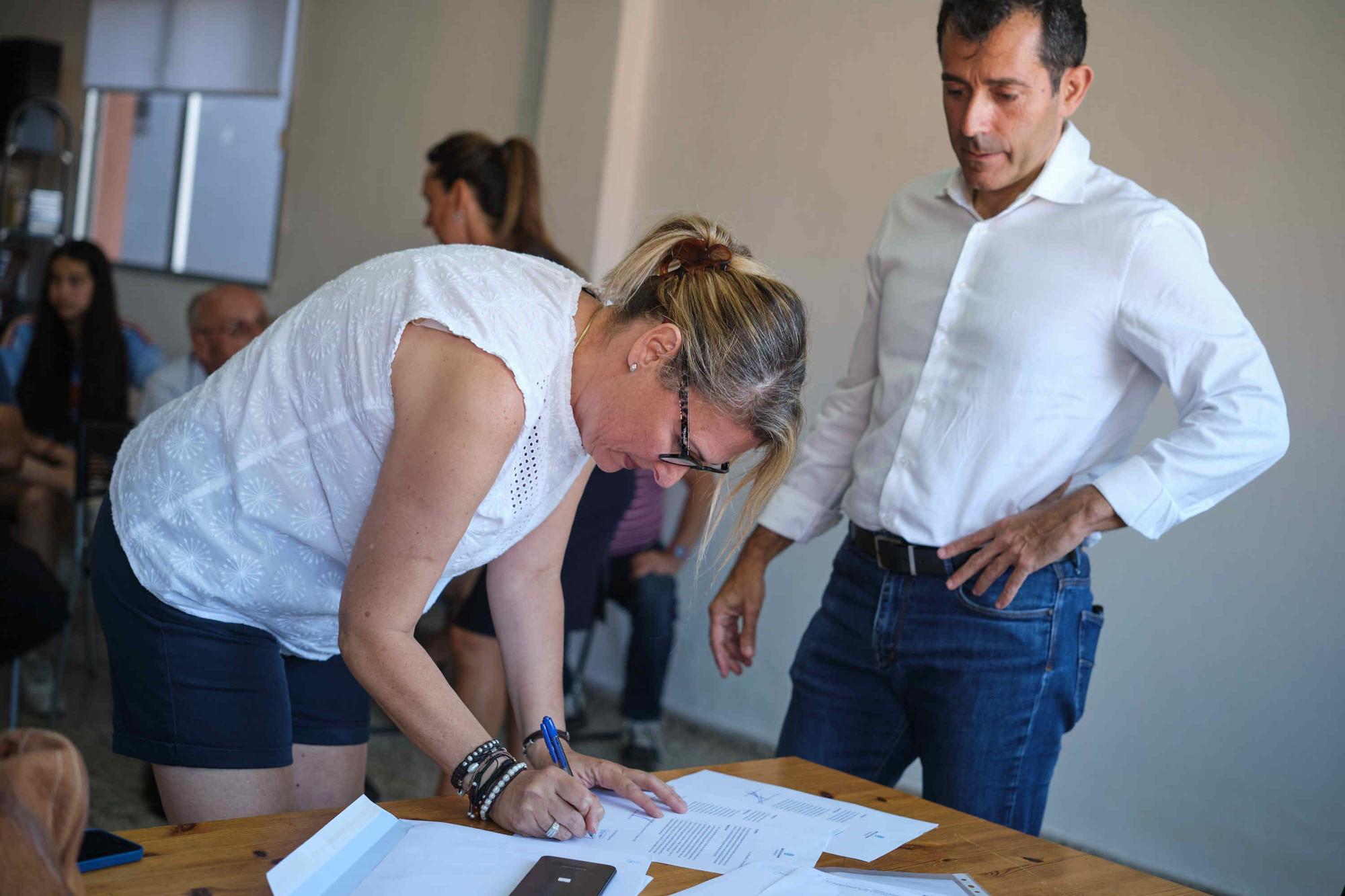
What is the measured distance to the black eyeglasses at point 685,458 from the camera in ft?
4.29

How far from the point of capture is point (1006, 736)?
171 cm

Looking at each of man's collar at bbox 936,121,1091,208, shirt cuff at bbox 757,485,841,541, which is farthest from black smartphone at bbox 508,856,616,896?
man's collar at bbox 936,121,1091,208

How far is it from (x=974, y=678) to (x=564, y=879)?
0.83 metres

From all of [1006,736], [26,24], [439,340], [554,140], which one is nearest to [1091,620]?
[1006,736]

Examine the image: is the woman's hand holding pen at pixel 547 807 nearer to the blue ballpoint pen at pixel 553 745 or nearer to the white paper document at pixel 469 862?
the white paper document at pixel 469 862

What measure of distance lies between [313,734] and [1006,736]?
95 cm

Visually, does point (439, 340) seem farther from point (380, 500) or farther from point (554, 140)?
point (554, 140)

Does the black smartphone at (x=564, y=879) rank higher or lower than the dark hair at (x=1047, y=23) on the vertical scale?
lower

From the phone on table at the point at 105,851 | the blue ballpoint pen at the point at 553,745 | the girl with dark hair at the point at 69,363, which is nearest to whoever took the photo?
the phone on table at the point at 105,851

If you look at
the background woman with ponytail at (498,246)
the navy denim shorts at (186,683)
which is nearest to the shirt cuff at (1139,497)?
the navy denim shorts at (186,683)

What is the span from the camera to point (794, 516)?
6.75 feet

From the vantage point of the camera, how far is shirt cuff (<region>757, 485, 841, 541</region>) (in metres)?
2.06

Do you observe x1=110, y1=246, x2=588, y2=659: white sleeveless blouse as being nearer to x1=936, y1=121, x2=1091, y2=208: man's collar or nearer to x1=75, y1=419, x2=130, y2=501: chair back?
x1=936, y1=121, x2=1091, y2=208: man's collar

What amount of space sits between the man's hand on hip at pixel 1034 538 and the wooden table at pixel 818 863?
339 millimetres
